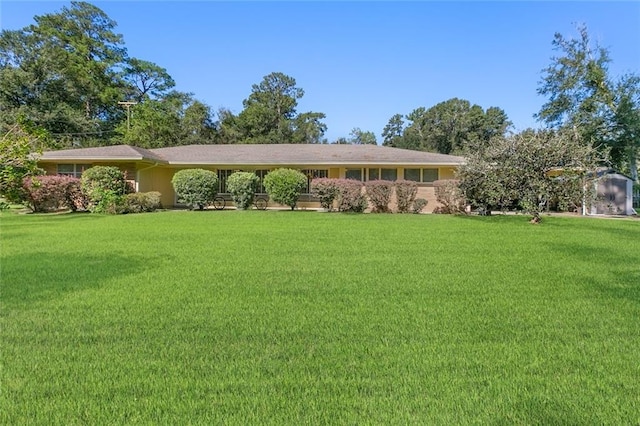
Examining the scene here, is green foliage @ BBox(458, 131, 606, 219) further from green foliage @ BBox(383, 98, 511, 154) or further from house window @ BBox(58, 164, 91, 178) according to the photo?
green foliage @ BBox(383, 98, 511, 154)

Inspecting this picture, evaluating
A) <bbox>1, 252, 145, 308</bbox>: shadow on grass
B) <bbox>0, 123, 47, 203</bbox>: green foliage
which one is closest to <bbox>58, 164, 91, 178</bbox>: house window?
<bbox>1, 252, 145, 308</bbox>: shadow on grass

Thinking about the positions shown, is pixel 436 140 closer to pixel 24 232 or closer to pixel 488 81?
pixel 488 81

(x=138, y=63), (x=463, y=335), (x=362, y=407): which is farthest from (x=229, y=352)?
(x=138, y=63)

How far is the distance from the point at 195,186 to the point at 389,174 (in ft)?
31.9

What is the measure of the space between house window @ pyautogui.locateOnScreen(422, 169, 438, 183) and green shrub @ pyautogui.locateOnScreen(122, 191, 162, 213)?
43.1 ft

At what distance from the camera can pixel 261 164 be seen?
68.0ft

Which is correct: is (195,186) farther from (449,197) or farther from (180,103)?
(180,103)

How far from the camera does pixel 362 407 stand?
2463 millimetres

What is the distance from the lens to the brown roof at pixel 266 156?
19.6 m

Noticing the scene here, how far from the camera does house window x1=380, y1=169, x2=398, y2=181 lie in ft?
67.9

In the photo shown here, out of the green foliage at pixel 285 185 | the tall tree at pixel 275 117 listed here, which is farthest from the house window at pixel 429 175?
the tall tree at pixel 275 117

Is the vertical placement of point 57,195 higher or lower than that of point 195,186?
lower

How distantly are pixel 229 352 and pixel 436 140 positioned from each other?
179 feet

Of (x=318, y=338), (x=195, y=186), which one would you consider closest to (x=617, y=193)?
(x=195, y=186)
